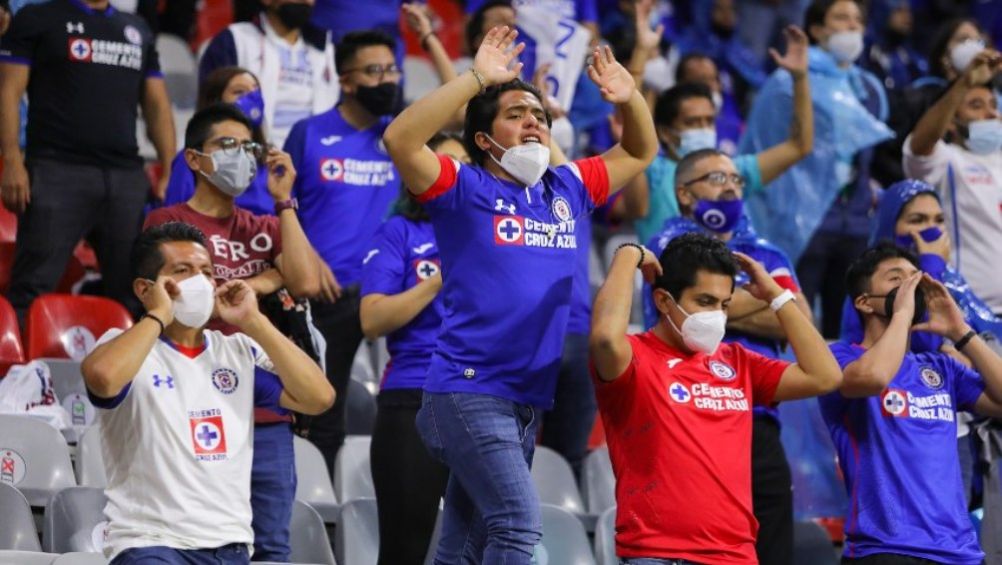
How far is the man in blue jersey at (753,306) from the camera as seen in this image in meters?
5.87

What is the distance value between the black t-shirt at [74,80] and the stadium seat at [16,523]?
2202 millimetres

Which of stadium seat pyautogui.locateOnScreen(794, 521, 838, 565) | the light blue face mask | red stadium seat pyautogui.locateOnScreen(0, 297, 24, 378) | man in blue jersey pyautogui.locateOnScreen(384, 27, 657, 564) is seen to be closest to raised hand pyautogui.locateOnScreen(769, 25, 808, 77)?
the light blue face mask

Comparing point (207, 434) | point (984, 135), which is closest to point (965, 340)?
point (984, 135)

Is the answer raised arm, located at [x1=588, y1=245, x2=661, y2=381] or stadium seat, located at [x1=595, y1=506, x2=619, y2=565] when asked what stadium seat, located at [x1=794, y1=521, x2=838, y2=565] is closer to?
stadium seat, located at [x1=595, y1=506, x2=619, y2=565]

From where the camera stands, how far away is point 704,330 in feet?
16.9

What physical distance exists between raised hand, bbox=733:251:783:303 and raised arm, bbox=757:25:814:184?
209cm

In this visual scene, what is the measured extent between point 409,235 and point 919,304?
1.83 metres

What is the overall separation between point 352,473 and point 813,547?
182cm

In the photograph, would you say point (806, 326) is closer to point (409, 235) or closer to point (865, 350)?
point (865, 350)

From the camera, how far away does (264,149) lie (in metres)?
6.15

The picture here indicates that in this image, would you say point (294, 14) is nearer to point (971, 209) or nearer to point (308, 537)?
point (308, 537)

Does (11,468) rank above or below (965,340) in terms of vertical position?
below

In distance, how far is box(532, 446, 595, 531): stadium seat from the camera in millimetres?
6703

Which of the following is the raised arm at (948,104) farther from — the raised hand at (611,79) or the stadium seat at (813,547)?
the raised hand at (611,79)
